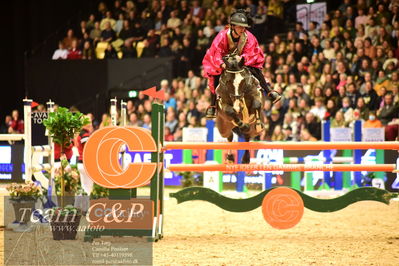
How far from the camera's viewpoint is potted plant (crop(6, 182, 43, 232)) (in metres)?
7.19

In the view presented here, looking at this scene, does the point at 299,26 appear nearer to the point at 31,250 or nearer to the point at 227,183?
the point at 227,183

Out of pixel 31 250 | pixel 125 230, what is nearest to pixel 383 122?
pixel 125 230

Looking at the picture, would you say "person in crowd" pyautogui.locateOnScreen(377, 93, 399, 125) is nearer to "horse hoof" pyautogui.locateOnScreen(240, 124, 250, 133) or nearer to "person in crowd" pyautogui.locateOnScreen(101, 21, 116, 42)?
"horse hoof" pyautogui.locateOnScreen(240, 124, 250, 133)

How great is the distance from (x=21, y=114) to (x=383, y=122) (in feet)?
30.8

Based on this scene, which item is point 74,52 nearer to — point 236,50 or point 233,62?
point 236,50

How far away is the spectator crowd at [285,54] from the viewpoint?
470 inches

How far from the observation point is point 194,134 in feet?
38.8

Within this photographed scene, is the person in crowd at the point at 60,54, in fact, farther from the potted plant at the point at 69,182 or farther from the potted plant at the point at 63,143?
the potted plant at the point at 63,143

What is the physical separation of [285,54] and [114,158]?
8.27 metres

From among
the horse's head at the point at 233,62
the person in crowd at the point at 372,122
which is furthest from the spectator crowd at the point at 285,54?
the horse's head at the point at 233,62

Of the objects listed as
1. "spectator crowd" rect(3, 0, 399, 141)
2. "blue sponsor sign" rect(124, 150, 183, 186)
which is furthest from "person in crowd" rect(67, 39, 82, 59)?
"blue sponsor sign" rect(124, 150, 183, 186)

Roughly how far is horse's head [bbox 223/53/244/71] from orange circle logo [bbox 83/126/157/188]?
1.08 meters

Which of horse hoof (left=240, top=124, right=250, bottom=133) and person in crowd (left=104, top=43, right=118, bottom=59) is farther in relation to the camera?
person in crowd (left=104, top=43, right=118, bottom=59)

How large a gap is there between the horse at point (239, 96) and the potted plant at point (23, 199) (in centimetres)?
239
